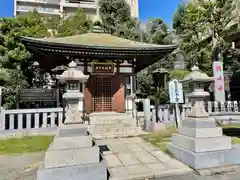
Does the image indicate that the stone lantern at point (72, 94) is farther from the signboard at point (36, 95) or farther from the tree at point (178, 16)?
the tree at point (178, 16)

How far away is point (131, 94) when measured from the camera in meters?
11.0

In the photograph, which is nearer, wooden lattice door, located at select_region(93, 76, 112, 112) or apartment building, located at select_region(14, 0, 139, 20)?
wooden lattice door, located at select_region(93, 76, 112, 112)

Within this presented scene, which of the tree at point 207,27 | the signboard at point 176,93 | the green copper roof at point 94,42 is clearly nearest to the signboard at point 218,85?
the tree at point 207,27

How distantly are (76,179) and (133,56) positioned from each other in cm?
791

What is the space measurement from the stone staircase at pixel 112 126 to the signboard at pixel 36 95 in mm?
2745

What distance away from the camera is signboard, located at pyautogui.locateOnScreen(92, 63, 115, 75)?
1023 cm

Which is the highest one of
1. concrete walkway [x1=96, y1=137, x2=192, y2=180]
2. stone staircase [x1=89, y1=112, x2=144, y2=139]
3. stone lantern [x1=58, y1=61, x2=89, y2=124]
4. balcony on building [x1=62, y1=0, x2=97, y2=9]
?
balcony on building [x1=62, y1=0, x2=97, y2=9]

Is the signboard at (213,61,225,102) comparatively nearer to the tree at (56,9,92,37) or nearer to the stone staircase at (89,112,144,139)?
the stone staircase at (89,112,144,139)

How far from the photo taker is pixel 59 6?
40594 mm

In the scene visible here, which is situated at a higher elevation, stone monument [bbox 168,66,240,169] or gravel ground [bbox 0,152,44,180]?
stone monument [bbox 168,66,240,169]

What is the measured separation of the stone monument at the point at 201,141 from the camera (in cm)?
431

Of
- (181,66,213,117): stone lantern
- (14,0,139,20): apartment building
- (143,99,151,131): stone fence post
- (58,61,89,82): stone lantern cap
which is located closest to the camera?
(58,61,89,82): stone lantern cap

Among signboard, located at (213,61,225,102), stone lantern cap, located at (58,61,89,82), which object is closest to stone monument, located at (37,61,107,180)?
stone lantern cap, located at (58,61,89,82)

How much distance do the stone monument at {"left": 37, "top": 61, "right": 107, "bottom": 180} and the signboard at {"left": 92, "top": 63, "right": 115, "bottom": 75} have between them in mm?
6314
